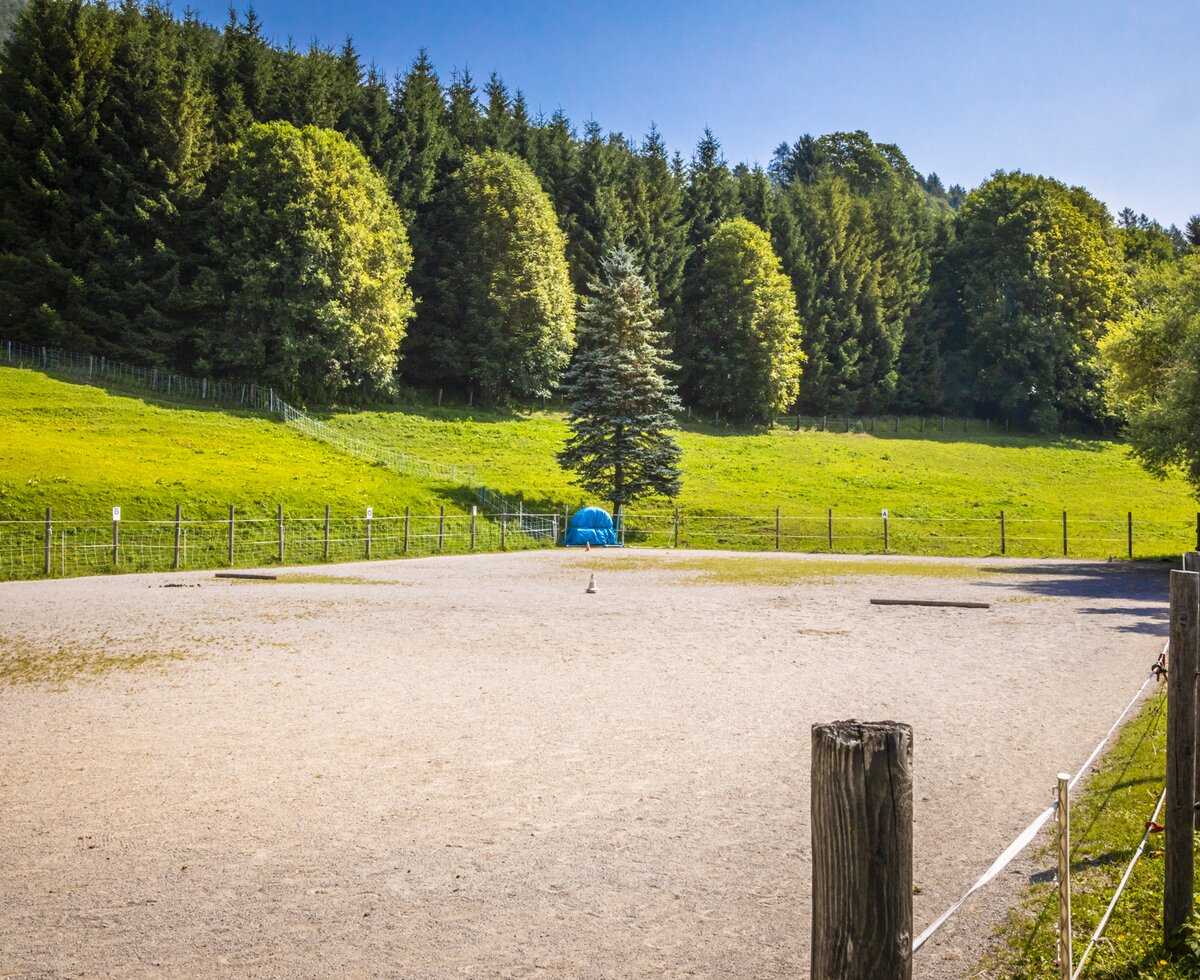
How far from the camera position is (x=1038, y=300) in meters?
77.6

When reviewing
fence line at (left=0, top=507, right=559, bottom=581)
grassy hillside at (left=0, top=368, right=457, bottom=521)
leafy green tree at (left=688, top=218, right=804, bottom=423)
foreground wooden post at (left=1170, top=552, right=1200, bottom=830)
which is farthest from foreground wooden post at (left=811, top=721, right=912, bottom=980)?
leafy green tree at (left=688, top=218, right=804, bottom=423)

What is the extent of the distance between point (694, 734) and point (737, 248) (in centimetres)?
6652

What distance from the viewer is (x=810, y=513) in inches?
1816

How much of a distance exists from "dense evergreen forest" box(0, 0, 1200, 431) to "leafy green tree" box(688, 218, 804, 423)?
8.6 inches

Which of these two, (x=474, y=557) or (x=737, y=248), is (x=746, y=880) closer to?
(x=474, y=557)

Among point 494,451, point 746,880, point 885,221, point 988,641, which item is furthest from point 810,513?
point 885,221

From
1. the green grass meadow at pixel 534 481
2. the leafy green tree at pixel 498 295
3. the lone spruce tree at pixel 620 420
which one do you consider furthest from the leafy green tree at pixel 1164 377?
the leafy green tree at pixel 498 295

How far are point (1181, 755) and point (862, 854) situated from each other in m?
3.57

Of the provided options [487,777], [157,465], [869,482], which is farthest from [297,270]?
[487,777]

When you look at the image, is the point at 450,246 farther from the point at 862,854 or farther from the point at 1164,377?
the point at 862,854

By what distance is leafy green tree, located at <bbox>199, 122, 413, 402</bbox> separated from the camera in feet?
173

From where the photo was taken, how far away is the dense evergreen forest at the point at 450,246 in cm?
5381

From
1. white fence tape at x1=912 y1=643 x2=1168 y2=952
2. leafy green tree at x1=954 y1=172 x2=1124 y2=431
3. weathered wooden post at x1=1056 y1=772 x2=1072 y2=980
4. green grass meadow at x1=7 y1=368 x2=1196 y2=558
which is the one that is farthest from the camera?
leafy green tree at x1=954 y1=172 x2=1124 y2=431

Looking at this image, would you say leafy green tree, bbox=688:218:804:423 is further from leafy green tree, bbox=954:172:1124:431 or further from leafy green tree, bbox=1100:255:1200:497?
leafy green tree, bbox=1100:255:1200:497
